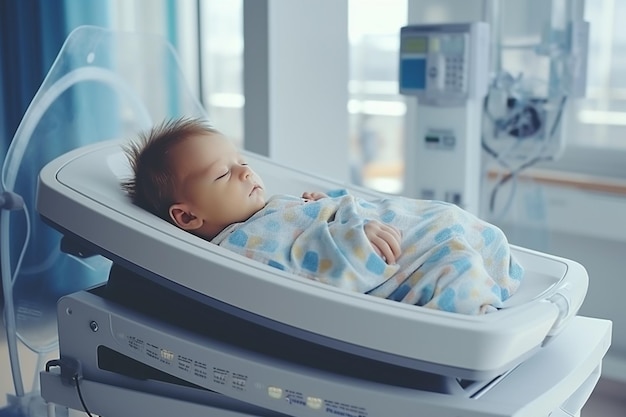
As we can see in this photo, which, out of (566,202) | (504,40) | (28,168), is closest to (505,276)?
(28,168)

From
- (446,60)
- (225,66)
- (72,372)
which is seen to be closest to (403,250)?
(72,372)

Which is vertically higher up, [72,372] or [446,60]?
[446,60]

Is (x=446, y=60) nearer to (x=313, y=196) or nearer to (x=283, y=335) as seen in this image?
(x=313, y=196)

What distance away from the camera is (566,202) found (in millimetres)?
2793

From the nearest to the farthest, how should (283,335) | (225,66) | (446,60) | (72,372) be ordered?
(283,335)
(72,372)
(446,60)
(225,66)

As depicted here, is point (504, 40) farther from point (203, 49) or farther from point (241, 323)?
point (241, 323)

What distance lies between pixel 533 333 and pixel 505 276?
0.18 metres

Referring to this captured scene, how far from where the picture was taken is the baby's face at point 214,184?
1186mm

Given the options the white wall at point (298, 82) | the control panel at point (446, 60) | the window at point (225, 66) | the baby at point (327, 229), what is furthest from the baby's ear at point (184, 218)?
the window at point (225, 66)

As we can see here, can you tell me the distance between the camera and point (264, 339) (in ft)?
3.43

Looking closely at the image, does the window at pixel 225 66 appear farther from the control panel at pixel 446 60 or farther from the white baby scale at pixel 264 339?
the white baby scale at pixel 264 339

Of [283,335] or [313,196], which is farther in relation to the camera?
[313,196]

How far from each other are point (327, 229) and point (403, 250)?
0.35 ft

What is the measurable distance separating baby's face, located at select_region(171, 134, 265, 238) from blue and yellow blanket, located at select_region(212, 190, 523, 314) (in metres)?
0.04
